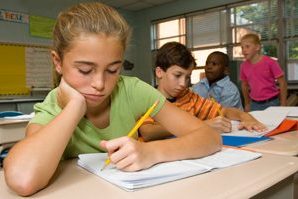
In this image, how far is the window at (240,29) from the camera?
427cm

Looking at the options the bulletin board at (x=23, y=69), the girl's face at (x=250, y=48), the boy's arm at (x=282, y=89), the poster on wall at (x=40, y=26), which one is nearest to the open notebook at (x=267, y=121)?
the girl's face at (x=250, y=48)

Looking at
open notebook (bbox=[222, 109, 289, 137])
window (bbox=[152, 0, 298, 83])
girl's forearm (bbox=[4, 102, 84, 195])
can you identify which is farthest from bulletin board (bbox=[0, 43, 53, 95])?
girl's forearm (bbox=[4, 102, 84, 195])

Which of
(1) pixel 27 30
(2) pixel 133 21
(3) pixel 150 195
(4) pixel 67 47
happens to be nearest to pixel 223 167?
(3) pixel 150 195

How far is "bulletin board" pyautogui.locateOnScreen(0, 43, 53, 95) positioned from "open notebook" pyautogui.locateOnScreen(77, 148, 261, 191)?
13.2ft

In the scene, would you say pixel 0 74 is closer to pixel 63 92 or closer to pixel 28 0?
pixel 28 0

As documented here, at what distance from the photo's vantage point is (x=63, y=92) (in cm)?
83

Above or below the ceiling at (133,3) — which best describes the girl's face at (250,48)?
below

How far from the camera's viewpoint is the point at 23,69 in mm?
4520

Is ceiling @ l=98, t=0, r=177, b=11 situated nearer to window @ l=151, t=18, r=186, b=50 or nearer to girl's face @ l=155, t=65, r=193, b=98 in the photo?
window @ l=151, t=18, r=186, b=50

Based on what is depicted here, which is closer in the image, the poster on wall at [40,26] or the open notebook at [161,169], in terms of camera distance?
the open notebook at [161,169]

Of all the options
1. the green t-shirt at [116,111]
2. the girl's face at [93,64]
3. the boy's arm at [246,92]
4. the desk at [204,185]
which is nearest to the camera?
the desk at [204,185]

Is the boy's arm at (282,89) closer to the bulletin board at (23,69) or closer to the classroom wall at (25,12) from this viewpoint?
the classroom wall at (25,12)

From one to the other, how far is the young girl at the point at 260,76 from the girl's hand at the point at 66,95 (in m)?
2.48

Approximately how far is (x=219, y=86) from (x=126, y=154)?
2012mm
